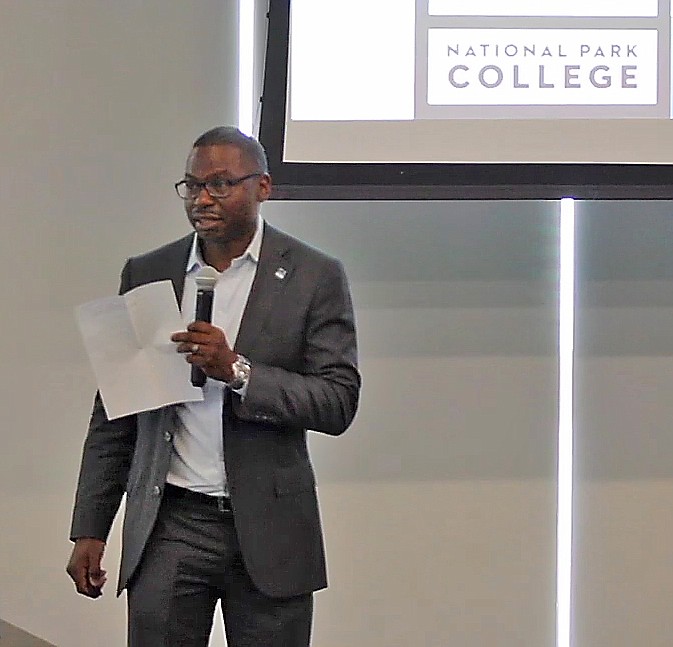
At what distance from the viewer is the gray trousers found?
5.22 ft

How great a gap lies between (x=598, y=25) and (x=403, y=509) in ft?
4.35

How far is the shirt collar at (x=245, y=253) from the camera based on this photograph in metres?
1.64

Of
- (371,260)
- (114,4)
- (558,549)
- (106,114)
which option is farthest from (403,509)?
(114,4)

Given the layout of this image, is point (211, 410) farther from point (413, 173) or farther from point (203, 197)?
point (413, 173)

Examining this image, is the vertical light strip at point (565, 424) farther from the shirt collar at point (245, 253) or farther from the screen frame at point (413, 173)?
the shirt collar at point (245, 253)

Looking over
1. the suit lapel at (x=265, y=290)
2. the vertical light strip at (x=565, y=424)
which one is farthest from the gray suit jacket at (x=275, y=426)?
the vertical light strip at (x=565, y=424)

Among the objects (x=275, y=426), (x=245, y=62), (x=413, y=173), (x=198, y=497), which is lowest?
(x=198, y=497)

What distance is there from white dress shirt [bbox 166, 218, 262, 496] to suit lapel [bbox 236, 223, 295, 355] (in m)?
0.02

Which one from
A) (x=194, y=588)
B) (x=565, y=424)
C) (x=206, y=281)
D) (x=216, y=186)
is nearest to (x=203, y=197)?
(x=216, y=186)

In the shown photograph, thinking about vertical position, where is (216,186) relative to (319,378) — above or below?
above

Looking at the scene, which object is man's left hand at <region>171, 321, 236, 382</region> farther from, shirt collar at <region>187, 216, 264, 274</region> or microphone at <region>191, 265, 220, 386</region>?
shirt collar at <region>187, 216, 264, 274</region>

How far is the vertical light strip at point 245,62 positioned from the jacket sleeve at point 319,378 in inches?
40.8

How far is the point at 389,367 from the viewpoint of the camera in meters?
2.64

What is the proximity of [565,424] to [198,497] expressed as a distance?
1.36m
